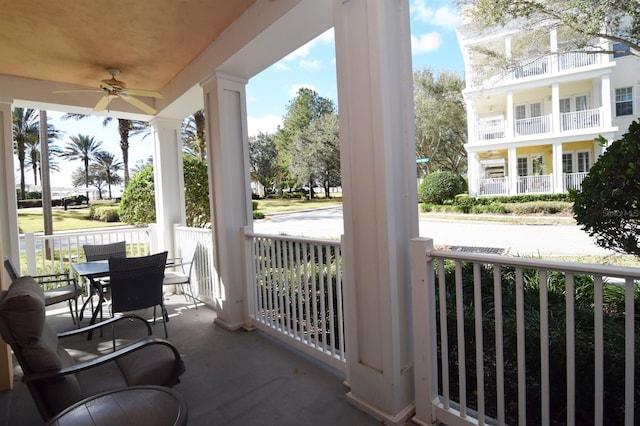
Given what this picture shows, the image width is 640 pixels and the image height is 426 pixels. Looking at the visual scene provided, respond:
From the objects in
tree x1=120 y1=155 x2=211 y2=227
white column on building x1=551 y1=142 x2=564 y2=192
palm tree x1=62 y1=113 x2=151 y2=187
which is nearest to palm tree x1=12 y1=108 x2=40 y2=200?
palm tree x1=62 y1=113 x2=151 y2=187

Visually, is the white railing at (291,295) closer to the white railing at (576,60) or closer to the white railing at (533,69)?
the white railing at (576,60)

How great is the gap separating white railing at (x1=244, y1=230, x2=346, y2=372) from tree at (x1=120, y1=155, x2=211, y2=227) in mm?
3405

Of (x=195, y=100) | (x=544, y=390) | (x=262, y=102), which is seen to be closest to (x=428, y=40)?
(x=262, y=102)

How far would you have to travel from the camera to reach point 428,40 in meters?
16.0

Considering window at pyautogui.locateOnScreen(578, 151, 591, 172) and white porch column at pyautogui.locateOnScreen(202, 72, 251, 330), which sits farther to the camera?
window at pyautogui.locateOnScreen(578, 151, 591, 172)

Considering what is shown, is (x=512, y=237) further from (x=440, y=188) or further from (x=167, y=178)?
(x=167, y=178)

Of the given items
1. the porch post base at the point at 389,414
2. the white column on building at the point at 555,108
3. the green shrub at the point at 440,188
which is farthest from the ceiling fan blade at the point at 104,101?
the white column on building at the point at 555,108

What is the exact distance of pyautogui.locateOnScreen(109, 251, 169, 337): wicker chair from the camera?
3.17 m

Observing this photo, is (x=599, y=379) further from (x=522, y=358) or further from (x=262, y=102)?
(x=262, y=102)

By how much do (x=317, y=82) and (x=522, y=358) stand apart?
21330 millimetres

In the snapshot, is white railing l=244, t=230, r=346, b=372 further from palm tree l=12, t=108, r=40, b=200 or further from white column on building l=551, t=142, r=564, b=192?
palm tree l=12, t=108, r=40, b=200

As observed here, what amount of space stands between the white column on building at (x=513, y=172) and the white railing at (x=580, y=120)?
6.03ft

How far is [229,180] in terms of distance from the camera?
352 cm

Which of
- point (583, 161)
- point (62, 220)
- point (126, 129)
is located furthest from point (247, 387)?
point (62, 220)
